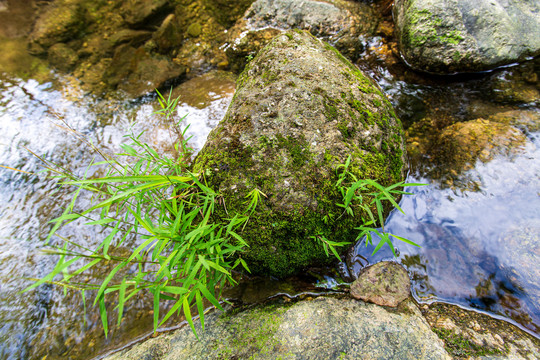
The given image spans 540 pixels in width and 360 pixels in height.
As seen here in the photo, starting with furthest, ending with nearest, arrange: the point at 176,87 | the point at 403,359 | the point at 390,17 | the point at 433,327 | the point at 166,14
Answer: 1. the point at 166,14
2. the point at 176,87
3. the point at 390,17
4. the point at 433,327
5. the point at 403,359

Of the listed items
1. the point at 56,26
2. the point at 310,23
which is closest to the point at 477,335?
the point at 310,23

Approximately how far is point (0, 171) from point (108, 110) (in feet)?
6.26

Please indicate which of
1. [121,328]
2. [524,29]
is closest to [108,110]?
[121,328]

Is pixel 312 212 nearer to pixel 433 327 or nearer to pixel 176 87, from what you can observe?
pixel 433 327

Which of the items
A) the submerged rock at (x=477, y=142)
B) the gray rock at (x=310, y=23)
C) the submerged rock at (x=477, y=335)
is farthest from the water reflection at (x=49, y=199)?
the submerged rock at (x=477, y=142)

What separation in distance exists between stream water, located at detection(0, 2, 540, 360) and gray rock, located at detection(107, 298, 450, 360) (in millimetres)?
396

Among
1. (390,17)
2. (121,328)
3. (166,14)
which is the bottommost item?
(121,328)

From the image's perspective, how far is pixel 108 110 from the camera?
509cm

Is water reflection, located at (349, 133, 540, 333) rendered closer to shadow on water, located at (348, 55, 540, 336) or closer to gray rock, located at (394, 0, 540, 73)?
shadow on water, located at (348, 55, 540, 336)

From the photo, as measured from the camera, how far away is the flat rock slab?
88.3 inches

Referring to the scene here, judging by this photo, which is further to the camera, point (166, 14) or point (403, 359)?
point (166, 14)

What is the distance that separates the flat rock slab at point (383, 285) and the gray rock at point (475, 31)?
340cm

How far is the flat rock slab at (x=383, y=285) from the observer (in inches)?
88.3

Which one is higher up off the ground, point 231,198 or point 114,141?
point 231,198
